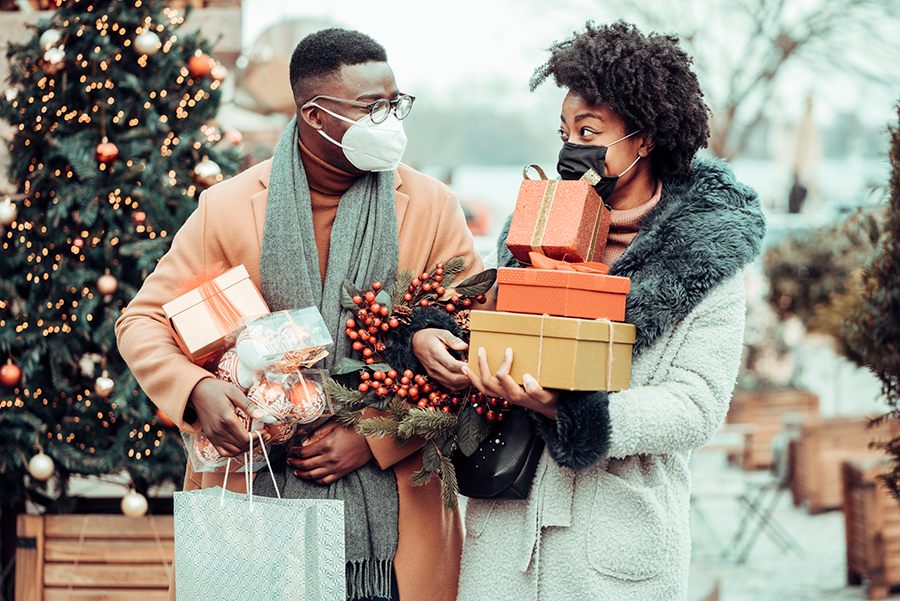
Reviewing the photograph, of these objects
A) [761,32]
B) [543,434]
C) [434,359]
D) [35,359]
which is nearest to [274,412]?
[434,359]

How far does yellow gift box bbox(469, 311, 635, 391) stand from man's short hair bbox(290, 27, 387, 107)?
821 mm

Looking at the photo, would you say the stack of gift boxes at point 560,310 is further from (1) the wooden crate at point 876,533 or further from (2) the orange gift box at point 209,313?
(1) the wooden crate at point 876,533

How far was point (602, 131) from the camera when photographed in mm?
1982

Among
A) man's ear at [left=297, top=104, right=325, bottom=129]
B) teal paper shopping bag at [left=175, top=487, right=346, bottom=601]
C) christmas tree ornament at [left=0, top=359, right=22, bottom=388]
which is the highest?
man's ear at [left=297, top=104, right=325, bottom=129]

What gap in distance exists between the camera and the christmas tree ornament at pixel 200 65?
3492 mm

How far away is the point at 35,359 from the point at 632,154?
2606mm

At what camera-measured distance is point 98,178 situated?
338 cm

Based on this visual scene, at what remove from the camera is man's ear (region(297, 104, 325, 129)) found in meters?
2.19

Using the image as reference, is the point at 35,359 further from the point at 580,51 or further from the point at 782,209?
the point at 782,209

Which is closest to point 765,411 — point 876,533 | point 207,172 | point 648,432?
point 876,533

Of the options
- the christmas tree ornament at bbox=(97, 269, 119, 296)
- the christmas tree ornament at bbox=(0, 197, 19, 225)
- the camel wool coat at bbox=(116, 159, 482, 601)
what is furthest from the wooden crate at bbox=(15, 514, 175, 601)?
the camel wool coat at bbox=(116, 159, 482, 601)

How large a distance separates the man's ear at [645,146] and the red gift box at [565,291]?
39cm

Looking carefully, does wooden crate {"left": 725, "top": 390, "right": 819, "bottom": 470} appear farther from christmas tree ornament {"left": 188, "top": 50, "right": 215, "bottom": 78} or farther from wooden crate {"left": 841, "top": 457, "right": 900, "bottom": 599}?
christmas tree ornament {"left": 188, "top": 50, "right": 215, "bottom": 78}

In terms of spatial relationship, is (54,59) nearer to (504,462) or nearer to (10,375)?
(10,375)
